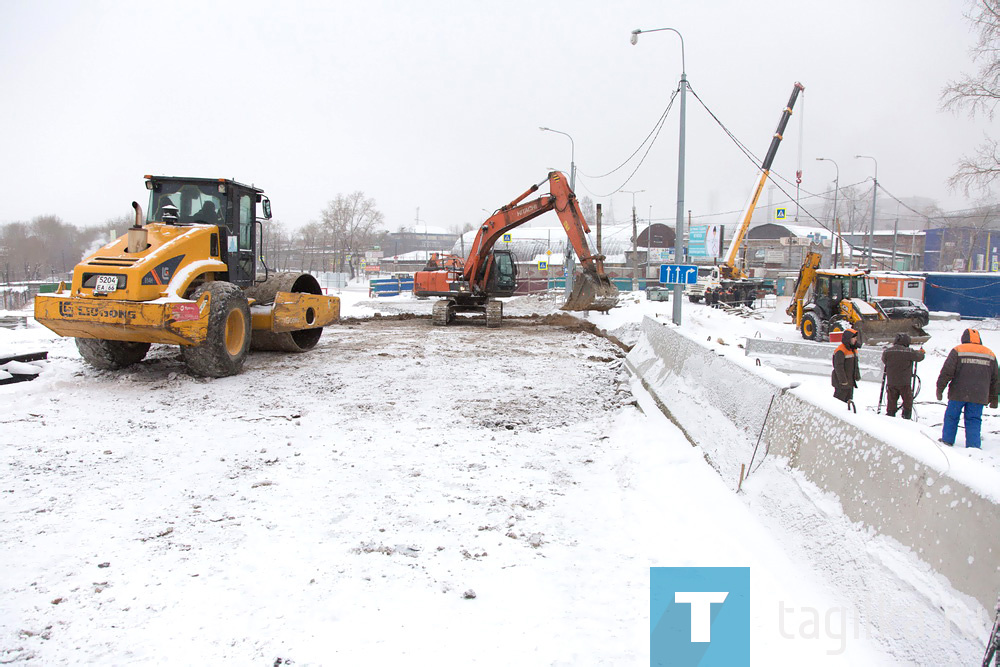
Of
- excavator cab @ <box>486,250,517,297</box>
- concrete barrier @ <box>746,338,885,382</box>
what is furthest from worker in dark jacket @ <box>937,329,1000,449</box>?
excavator cab @ <box>486,250,517,297</box>

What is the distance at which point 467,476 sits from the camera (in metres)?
5.60

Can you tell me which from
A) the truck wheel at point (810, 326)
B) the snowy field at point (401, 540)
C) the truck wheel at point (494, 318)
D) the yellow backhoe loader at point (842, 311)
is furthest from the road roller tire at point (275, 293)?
the truck wheel at point (810, 326)

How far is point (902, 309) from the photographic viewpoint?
72.2ft

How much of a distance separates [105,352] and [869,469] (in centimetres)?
1031

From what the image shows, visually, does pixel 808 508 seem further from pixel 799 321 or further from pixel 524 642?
pixel 799 321

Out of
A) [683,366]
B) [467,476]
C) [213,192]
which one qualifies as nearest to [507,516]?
[467,476]

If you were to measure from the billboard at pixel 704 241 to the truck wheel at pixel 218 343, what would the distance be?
176 ft

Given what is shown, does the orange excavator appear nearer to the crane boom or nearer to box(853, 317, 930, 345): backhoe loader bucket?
box(853, 317, 930, 345): backhoe loader bucket

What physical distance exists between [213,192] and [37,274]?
58.2m

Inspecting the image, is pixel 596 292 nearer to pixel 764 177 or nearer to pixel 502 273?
pixel 502 273

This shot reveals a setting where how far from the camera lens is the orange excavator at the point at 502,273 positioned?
18594 millimetres

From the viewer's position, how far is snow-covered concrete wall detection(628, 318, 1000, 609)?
2.55 m

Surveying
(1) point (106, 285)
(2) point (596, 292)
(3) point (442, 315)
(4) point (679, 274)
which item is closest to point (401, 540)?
(1) point (106, 285)

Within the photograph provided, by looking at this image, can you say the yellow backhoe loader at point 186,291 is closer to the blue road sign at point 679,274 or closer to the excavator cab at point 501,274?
the blue road sign at point 679,274
